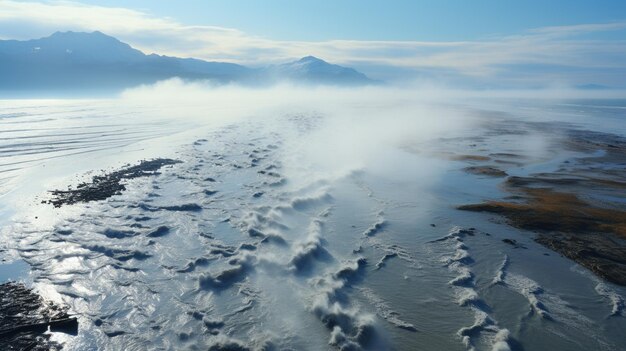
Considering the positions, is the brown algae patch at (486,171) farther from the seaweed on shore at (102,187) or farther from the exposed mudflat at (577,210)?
the seaweed on shore at (102,187)

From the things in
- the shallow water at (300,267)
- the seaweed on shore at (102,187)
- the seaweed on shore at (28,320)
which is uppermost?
the seaweed on shore at (28,320)

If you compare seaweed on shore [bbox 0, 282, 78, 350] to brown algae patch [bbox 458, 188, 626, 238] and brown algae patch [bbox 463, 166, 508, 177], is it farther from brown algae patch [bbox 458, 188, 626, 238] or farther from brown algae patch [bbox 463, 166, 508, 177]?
brown algae patch [bbox 463, 166, 508, 177]

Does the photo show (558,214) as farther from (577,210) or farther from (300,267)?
(300,267)

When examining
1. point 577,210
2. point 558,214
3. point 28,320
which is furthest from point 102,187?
point 577,210

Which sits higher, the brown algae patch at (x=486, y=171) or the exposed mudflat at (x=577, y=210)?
the exposed mudflat at (x=577, y=210)

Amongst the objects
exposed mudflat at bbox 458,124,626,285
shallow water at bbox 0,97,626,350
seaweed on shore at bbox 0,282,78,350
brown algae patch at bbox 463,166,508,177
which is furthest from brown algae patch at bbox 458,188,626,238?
seaweed on shore at bbox 0,282,78,350

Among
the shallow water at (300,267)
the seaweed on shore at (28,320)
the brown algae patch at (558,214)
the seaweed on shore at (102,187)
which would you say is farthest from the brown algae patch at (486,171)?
the seaweed on shore at (28,320)

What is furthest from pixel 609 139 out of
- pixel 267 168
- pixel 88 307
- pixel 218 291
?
pixel 88 307
